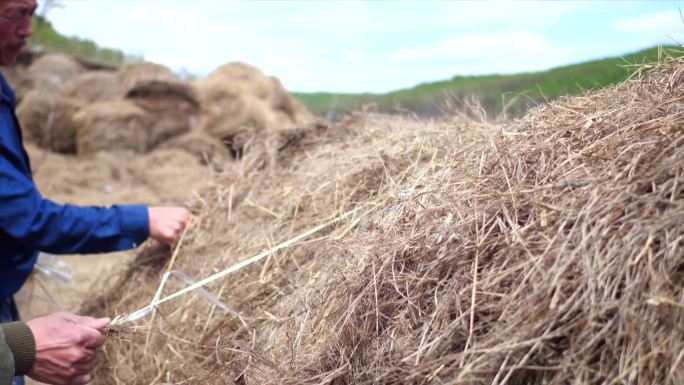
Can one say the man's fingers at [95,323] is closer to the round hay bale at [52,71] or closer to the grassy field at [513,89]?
the grassy field at [513,89]

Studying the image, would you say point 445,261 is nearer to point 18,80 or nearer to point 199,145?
point 199,145

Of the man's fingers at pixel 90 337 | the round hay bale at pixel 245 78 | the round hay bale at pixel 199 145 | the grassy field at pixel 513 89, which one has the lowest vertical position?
the round hay bale at pixel 199 145

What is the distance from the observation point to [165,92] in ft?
40.9

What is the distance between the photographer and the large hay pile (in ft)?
4.64

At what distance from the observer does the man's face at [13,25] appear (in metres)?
2.91

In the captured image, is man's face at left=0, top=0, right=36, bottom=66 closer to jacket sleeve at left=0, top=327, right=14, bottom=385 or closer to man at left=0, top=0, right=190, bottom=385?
man at left=0, top=0, right=190, bottom=385

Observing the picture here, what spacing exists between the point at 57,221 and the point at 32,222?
11 cm

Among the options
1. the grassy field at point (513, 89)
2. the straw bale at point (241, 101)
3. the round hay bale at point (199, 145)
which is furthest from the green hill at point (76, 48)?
the round hay bale at point (199, 145)

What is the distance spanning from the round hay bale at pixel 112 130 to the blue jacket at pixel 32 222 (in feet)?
28.8

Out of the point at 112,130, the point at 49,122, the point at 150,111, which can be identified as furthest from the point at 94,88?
the point at 112,130

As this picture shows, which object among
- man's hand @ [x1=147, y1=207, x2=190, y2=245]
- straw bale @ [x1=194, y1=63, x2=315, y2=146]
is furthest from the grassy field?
man's hand @ [x1=147, y1=207, x2=190, y2=245]

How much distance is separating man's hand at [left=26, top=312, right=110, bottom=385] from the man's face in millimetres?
1264

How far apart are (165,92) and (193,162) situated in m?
1.93

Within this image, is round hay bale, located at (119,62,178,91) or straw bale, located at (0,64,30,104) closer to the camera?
round hay bale, located at (119,62,178,91)
